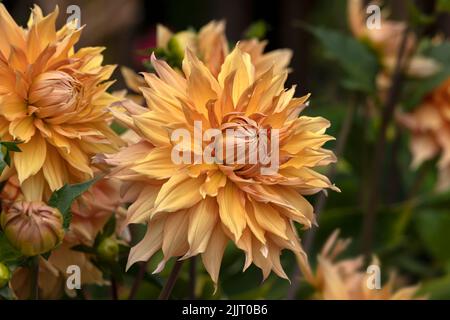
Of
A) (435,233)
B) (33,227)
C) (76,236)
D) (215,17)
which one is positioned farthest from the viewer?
(215,17)

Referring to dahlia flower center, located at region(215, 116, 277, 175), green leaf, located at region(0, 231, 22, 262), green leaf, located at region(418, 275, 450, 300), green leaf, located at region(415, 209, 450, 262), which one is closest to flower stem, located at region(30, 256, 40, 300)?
green leaf, located at region(0, 231, 22, 262)

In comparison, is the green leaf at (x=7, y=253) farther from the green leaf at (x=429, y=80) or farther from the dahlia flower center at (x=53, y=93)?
the green leaf at (x=429, y=80)

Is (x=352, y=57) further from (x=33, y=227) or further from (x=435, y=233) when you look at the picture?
(x=33, y=227)

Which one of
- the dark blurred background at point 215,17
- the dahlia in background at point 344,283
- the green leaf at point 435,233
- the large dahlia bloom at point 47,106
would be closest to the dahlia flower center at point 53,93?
the large dahlia bloom at point 47,106

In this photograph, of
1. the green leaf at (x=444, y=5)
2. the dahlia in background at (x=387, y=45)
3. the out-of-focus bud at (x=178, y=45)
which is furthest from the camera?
the dahlia in background at (x=387, y=45)

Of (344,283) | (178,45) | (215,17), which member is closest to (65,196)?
(178,45)

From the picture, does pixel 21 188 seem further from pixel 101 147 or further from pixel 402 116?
pixel 402 116

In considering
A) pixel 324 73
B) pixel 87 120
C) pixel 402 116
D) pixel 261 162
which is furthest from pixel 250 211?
pixel 324 73
